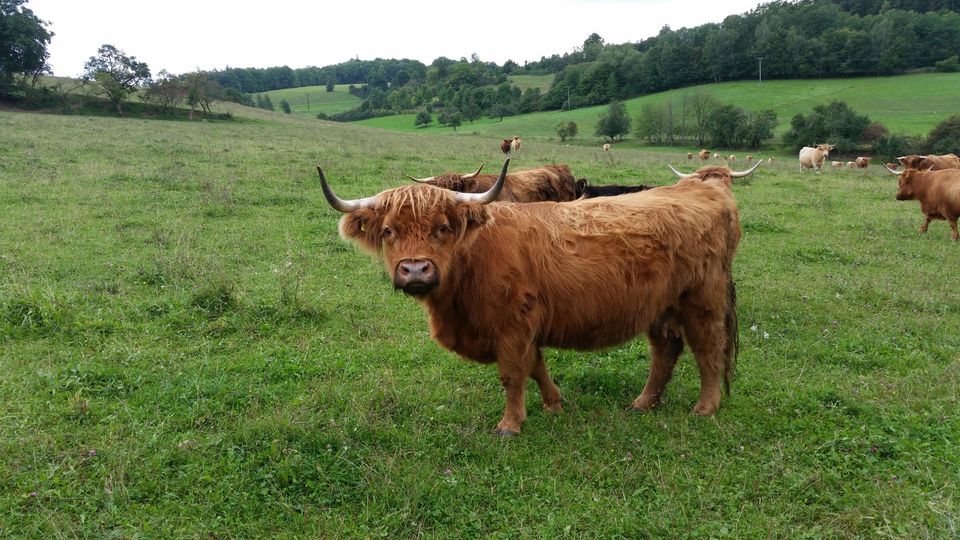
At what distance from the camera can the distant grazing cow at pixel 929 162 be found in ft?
54.6

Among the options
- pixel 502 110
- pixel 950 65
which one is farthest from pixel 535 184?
pixel 950 65

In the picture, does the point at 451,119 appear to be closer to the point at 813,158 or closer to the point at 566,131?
the point at 566,131

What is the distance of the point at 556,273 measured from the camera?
429 centimetres

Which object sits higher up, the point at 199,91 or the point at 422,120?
the point at 199,91

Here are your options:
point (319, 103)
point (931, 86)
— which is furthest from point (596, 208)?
point (319, 103)

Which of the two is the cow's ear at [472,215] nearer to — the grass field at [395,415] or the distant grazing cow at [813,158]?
the grass field at [395,415]

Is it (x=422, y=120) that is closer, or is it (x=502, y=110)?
(x=422, y=120)

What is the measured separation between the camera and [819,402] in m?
4.73

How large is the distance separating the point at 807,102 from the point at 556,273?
73131mm

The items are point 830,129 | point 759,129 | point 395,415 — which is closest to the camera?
point 395,415

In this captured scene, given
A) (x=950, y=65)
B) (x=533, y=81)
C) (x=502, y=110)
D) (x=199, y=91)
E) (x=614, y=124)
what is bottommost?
(x=614, y=124)

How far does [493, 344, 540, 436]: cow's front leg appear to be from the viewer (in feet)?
14.0

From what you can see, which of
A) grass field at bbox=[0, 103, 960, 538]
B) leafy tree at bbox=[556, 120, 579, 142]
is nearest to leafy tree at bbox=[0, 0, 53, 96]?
leafy tree at bbox=[556, 120, 579, 142]

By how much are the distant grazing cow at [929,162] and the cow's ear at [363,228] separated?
17540mm
